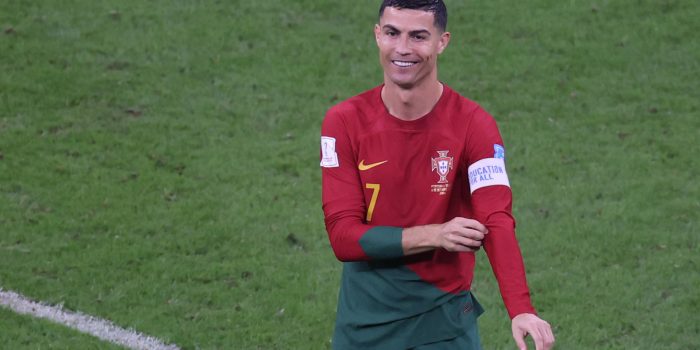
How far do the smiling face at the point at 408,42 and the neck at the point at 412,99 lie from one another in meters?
0.08

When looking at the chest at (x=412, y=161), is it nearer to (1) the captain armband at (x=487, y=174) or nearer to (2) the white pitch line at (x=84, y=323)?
(1) the captain armband at (x=487, y=174)

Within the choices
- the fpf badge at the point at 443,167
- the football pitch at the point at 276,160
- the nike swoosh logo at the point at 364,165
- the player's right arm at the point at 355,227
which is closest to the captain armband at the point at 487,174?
the fpf badge at the point at 443,167

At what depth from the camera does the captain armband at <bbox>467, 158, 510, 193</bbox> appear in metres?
5.46

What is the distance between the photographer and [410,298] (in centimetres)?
579

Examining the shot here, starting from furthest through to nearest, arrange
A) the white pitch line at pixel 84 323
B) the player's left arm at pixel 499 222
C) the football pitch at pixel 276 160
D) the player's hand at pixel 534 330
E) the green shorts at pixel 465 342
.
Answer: the football pitch at pixel 276 160, the white pitch line at pixel 84 323, the green shorts at pixel 465 342, the player's left arm at pixel 499 222, the player's hand at pixel 534 330

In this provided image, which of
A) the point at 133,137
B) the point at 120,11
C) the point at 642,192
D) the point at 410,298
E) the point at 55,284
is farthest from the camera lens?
the point at 120,11

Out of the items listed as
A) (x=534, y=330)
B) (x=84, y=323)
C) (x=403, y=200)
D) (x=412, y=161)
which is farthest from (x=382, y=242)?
(x=84, y=323)

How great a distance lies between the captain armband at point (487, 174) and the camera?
215 inches

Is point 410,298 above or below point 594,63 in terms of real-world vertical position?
above

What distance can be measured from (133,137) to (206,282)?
3.15 meters

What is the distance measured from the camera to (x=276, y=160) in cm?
1231

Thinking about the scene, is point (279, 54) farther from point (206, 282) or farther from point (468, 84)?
point (206, 282)

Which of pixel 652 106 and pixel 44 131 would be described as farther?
pixel 652 106

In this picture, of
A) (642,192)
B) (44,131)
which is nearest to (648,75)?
(642,192)
